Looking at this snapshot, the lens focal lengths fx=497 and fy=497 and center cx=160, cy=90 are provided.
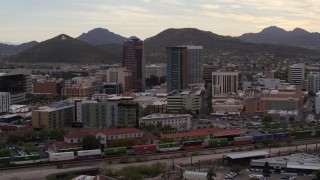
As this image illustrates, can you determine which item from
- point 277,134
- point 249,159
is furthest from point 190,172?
point 277,134

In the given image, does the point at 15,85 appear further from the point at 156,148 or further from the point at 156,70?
Result: the point at 156,70

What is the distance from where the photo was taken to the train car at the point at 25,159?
11.8 m

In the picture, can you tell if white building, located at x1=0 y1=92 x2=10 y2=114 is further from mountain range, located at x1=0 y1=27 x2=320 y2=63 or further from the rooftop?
mountain range, located at x1=0 y1=27 x2=320 y2=63

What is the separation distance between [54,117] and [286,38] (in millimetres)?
100605

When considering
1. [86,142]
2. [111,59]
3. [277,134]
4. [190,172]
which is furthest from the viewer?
[111,59]

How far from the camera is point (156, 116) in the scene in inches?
673

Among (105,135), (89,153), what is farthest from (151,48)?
(89,153)

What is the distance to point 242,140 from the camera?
14336mm

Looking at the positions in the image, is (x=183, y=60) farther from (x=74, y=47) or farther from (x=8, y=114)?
(x=74, y=47)

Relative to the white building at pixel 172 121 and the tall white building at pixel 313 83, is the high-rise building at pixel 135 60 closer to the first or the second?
the tall white building at pixel 313 83

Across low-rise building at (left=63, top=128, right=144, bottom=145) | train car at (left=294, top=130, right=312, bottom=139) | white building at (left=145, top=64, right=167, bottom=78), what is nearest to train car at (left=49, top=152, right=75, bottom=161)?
low-rise building at (left=63, top=128, right=144, bottom=145)

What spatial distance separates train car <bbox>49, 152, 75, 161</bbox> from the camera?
1207 centimetres

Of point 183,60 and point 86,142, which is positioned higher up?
point 183,60

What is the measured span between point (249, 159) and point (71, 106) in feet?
26.5
